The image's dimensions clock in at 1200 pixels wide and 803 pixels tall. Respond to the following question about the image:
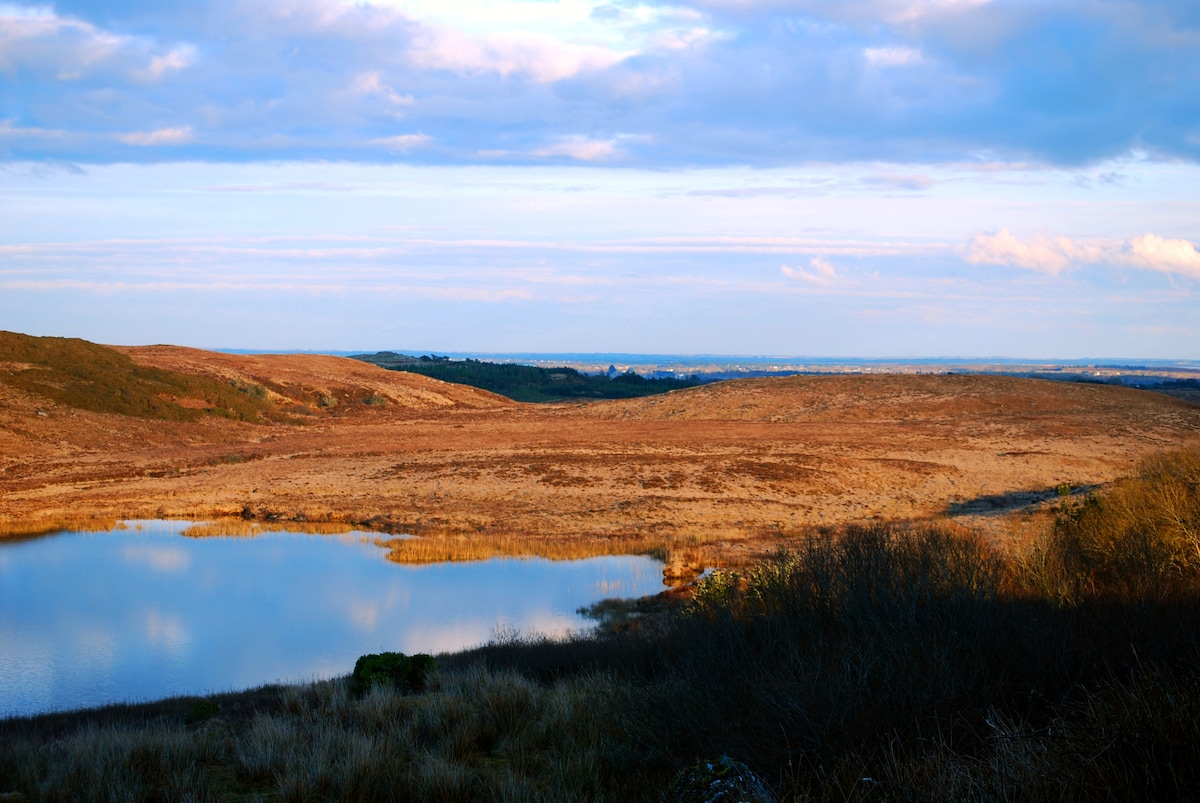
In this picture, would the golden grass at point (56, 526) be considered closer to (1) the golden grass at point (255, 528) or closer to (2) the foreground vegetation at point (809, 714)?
(1) the golden grass at point (255, 528)

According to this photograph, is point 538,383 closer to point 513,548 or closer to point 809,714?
point 513,548

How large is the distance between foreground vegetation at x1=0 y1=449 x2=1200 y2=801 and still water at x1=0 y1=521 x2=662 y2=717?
323 cm

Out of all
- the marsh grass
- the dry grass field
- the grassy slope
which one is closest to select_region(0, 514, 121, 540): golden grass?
the dry grass field

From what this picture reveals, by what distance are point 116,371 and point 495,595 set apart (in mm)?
36690

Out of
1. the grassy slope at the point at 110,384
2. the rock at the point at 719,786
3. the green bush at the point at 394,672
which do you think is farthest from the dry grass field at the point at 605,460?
the rock at the point at 719,786

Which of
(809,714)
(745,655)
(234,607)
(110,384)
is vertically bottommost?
(234,607)

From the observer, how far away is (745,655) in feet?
21.1

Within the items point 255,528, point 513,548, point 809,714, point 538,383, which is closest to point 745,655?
point 809,714

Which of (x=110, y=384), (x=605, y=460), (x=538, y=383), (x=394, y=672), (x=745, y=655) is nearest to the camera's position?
(x=745, y=655)

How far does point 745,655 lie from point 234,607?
42.6 ft

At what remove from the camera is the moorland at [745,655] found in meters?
4.77

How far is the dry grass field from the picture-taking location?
23.7 m

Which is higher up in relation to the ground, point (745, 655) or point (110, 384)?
point (110, 384)

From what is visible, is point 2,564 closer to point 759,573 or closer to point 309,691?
point 309,691
